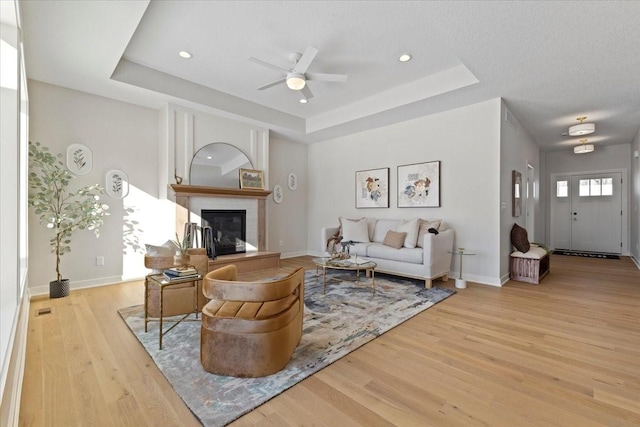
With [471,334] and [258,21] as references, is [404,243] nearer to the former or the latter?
[471,334]

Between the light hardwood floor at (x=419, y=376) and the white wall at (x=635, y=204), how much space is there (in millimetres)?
3897

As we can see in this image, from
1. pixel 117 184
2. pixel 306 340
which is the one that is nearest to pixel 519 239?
pixel 306 340

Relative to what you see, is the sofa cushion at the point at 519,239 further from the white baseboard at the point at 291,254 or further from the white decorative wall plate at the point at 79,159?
the white decorative wall plate at the point at 79,159

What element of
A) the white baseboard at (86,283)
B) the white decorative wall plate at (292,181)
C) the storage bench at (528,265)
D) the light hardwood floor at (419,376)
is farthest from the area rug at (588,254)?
the white baseboard at (86,283)

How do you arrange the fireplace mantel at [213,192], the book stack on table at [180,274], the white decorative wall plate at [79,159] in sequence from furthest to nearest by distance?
the fireplace mantel at [213,192] → the white decorative wall plate at [79,159] → the book stack on table at [180,274]

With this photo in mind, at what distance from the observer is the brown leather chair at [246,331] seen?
186cm

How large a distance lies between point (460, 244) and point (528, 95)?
2.40 m

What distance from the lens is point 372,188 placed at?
5.93 metres

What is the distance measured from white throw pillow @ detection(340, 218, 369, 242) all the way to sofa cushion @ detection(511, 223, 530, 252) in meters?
2.43

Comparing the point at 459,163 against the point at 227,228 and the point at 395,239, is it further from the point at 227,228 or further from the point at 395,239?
the point at 227,228

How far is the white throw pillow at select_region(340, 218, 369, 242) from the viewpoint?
5.41 meters

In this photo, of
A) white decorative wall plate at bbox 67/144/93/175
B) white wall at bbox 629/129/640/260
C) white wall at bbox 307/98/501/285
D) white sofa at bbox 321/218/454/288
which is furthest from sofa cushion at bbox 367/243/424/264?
white wall at bbox 629/129/640/260

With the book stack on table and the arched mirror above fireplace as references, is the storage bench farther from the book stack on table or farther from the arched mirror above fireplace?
the arched mirror above fireplace

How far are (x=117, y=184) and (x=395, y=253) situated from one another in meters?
4.42
